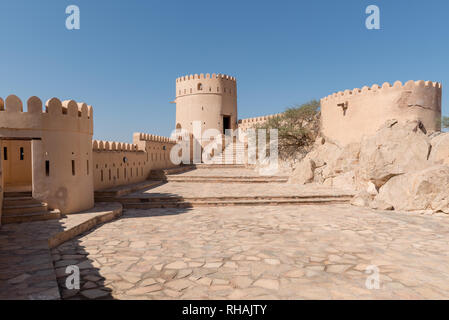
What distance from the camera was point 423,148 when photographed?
10.7 metres

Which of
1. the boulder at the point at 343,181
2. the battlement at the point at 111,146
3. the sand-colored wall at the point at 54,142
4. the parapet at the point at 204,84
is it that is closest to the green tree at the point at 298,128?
the boulder at the point at 343,181

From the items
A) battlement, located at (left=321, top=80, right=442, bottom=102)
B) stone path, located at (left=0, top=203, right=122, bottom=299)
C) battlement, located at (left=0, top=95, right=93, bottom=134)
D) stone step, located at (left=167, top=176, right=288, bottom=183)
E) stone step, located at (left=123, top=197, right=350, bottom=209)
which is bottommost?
stone step, located at (left=123, top=197, right=350, bottom=209)

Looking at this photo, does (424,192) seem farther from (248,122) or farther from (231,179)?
(248,122)

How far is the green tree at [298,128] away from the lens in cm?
2067

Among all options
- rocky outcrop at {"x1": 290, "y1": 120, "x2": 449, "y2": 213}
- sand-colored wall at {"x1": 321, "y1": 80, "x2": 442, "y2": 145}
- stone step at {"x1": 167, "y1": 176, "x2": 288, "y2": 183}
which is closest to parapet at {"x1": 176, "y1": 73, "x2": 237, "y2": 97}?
sand-colored wall at {"x1": 321, "y1": 80, "x2": 442, "y2": 145}

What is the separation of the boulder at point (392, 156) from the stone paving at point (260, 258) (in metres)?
2.69

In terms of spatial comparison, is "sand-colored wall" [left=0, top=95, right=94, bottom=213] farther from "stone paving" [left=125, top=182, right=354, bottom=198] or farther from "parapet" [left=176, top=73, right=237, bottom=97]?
"parapet" [left=176, top=73, right=237, bottom=97]

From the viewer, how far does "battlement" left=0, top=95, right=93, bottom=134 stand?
6.68m

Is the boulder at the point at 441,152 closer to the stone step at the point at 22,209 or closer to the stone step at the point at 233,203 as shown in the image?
the stone step at the point at 233,203

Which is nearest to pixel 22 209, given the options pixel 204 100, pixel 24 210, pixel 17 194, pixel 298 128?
pixel 24 210

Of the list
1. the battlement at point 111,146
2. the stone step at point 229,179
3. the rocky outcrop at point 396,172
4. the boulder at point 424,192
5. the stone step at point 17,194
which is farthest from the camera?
the stone step at point 229,179

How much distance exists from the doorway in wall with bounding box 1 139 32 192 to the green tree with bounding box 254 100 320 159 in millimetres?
15646
